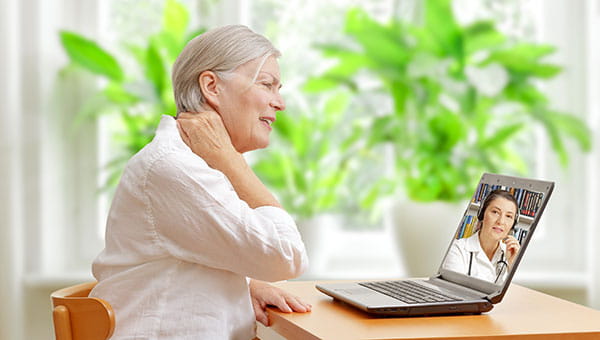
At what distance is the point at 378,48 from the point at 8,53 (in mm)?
1402

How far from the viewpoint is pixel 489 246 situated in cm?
142

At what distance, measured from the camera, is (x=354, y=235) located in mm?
3434

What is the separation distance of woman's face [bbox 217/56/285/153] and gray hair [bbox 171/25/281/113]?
2 centimetres

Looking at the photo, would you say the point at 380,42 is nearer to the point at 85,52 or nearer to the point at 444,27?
the point at 444,27

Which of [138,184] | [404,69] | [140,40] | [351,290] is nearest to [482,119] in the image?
[404,69]

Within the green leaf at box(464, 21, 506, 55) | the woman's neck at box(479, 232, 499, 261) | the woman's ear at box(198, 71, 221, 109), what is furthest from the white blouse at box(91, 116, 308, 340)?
the green leaf at box(464, 21, 506, 55)

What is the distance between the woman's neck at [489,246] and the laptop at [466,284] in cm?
1

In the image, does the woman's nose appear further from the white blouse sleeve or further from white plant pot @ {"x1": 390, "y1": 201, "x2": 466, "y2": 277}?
white plant pot @ {"x1": 390, "y1": 201, "x2": 466, "y2": 277}

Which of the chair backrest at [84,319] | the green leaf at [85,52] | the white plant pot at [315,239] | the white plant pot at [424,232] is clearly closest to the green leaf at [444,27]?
the white plant pot at [424,232]

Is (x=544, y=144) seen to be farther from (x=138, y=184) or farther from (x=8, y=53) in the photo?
(x=138, y=184)

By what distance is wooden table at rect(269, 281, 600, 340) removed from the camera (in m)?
1.18

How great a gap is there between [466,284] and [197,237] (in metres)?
0.52

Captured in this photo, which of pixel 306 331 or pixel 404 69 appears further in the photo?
pixel 404 69

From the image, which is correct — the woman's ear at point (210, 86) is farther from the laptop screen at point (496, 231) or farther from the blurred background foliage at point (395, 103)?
the blurred background foliage at point (395, 103)
